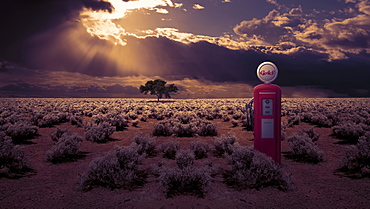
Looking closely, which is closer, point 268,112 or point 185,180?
point 185,180

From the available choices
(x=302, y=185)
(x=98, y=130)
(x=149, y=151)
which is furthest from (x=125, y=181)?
(x=98, y=130)

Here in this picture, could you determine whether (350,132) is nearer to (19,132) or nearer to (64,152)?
(64,152)

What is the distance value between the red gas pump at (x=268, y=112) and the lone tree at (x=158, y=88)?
6694cm

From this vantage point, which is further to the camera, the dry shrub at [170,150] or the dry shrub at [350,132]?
the dry shrub at [350,132]

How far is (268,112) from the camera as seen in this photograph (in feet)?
21.9

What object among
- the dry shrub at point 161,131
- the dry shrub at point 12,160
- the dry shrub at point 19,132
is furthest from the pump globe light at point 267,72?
the dry shrub at point 19,132

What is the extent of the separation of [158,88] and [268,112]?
68051mm

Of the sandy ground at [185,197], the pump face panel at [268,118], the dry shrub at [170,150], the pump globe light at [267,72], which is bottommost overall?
the sandy ground at [185,197]

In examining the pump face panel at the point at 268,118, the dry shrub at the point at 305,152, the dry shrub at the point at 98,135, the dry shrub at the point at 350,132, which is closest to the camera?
the pump face panel at the point at 268,118

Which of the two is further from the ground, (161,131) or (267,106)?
(267,106)

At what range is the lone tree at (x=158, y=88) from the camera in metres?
74.1

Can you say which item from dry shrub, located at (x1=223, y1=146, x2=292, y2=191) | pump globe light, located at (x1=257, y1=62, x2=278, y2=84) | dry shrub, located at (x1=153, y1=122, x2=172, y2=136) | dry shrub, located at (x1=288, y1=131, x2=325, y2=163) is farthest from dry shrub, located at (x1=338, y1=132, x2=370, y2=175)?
dry shrub, located at (x1=153, y1=122, x2=172, y2=136)

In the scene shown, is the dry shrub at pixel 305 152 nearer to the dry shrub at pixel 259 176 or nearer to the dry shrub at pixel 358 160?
the dry shrub at pixel 358 160

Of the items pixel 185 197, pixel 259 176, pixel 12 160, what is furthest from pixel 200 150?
pixel 12 160
